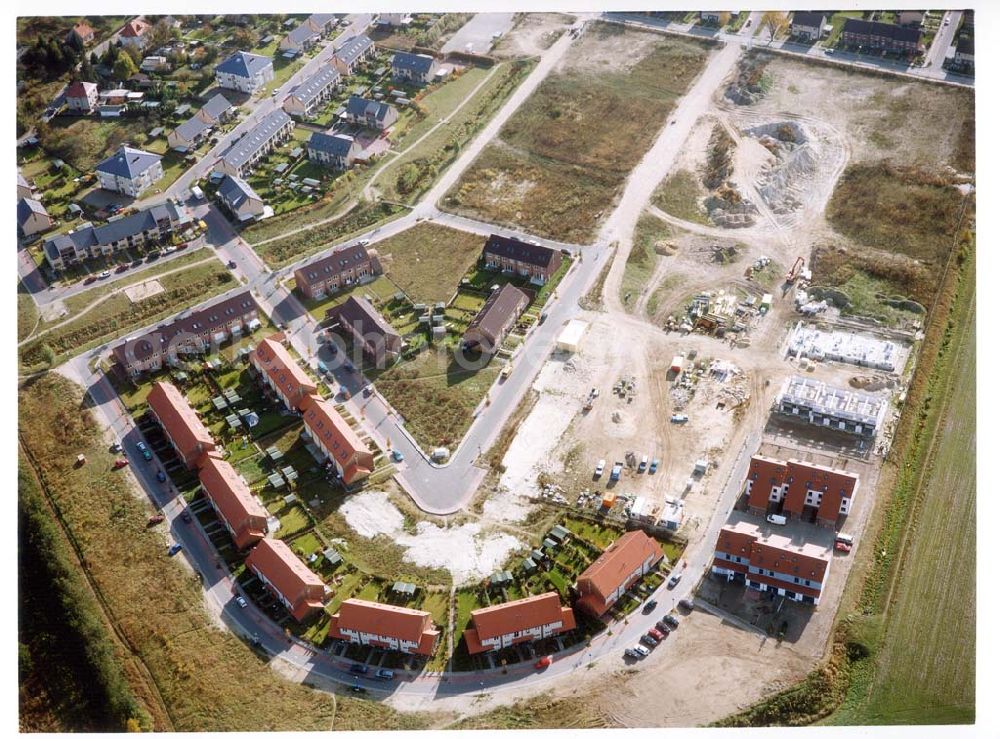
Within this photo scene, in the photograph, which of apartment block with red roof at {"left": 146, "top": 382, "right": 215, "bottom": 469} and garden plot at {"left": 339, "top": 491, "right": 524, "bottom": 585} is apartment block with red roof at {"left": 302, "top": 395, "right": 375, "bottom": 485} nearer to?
garden plot at {"left": 339, "top": 491, "right": 524, "bottom": 585}

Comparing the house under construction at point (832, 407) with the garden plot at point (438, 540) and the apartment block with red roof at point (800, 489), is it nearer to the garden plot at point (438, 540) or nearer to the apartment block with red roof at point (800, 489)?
the apartment block with red roof at point (800, 489)

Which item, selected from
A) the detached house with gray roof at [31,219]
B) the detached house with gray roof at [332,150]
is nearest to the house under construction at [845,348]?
the detached house with gray roof at [332,150]

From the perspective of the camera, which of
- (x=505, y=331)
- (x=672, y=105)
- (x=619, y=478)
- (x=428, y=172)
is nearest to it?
(x=619, y=478)

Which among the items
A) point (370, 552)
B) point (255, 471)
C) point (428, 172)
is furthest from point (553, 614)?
point (428, 172)

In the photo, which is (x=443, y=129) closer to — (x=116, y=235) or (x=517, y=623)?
Result: (x=116, y=235)

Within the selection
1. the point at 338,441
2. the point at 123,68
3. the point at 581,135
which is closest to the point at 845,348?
the point at 338,441

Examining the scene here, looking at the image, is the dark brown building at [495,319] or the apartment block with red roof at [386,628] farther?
the dark brown building at [495,319]

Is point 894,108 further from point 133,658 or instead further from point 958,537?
point 133,658
